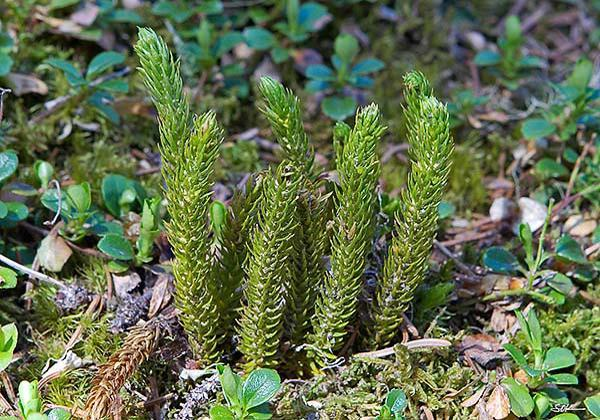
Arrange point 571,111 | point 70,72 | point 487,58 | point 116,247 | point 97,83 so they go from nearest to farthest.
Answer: point 116,247
point 70,72
point 97,83
point 571,111
point 487,58

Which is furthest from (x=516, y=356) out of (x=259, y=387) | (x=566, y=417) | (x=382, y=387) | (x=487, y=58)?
(x=487, y=58)

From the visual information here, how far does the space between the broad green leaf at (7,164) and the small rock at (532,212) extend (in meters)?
2.05

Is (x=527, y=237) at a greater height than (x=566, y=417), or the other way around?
(x=527, y=237)

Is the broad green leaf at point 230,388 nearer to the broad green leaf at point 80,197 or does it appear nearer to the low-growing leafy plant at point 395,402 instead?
the low-growing leafy plant at point 395,402

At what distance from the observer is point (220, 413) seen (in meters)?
2.10

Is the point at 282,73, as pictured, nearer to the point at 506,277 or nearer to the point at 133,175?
the point at 133,175

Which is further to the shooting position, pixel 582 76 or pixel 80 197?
pixel 582 76

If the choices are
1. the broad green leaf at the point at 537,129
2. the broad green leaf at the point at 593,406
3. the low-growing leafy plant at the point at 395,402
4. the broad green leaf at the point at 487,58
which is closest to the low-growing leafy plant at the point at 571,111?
the broad green leaf at the point at 537,129

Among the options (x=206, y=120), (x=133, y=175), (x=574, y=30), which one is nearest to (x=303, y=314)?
(x=206, y=120)

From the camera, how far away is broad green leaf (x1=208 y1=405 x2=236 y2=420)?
6.86 feet

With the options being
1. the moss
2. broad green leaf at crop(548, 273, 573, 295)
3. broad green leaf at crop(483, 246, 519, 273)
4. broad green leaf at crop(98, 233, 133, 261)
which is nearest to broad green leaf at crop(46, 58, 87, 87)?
broad green leaf at crop(98, 233, 133, 261)

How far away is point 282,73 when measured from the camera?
146 inches

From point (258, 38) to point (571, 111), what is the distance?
1.51 metres

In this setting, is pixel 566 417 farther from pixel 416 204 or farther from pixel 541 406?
pixel 416 204
